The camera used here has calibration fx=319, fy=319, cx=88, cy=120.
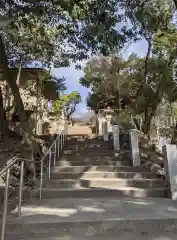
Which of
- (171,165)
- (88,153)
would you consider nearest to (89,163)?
(88,153)

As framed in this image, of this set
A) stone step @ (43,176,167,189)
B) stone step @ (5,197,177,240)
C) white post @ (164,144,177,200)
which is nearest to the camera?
stone step @ (5,197,177,240)

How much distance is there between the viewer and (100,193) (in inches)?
274

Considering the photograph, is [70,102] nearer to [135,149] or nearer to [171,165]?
[135,149]

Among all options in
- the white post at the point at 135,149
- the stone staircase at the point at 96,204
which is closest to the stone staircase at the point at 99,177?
the stone staircase at the point at 96,204

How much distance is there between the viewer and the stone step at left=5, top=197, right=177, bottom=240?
425 cm

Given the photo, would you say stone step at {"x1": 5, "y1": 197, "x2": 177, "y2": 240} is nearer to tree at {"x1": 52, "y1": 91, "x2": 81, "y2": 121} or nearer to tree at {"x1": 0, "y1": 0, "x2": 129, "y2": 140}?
tree at {"x1": 0, "y1": 0, "x2": 129, "y2": 140}

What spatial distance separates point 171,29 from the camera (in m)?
11.7

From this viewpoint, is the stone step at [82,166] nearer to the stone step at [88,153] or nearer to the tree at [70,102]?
the stone step at [88,153]

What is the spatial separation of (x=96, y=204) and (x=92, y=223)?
1461 millimetres

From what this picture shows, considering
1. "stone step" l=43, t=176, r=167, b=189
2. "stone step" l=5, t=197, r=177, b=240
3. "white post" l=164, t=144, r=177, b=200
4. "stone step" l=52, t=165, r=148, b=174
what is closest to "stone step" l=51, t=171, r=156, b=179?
"stone step" l=52, t=165, r=148, b=174

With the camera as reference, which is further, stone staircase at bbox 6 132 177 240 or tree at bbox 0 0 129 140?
tree at bbox 0 0 129 140

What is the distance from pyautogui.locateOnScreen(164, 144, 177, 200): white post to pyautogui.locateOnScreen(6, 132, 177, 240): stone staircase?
0.37 meters

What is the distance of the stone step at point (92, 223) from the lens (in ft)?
13.9

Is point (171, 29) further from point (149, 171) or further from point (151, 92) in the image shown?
point (149, 171)
